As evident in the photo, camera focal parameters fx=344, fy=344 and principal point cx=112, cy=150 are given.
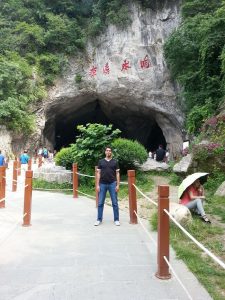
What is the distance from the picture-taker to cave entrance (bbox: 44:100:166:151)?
23.8 metres

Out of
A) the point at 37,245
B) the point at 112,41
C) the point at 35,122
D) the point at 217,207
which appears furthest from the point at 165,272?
the point at 112,41

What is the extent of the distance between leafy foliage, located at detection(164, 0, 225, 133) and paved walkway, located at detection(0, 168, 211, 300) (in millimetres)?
9353

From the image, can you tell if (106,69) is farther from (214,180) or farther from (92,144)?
(214,180)

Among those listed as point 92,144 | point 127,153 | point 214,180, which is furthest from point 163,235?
point 127,153

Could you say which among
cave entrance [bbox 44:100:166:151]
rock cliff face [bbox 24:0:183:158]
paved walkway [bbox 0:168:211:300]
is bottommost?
paved walkway [bbox 0:168:211:300]

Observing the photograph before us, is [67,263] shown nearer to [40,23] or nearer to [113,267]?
[113,267]

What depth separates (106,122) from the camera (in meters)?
27.6

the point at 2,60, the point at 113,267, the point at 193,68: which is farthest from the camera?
the point at 2,60

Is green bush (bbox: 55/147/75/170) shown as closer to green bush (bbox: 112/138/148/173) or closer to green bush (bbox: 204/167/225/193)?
green bush (bbox: 112/138/148/173)

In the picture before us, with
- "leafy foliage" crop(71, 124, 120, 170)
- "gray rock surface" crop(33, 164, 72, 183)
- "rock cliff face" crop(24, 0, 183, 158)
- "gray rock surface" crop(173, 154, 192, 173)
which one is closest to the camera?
"gray rock surface" crop(173, 154, 192, 173)

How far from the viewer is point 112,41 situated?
67.7 ft

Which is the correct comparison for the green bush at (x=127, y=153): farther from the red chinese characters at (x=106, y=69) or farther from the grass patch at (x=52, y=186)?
the red chinese characters at (x=106, y=69)

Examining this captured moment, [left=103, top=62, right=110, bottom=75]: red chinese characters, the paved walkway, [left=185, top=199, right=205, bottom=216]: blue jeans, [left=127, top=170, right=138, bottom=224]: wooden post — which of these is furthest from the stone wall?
[left=185, top=199, right=205, bottom=216]: blue jeans

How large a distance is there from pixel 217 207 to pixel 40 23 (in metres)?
18.4
